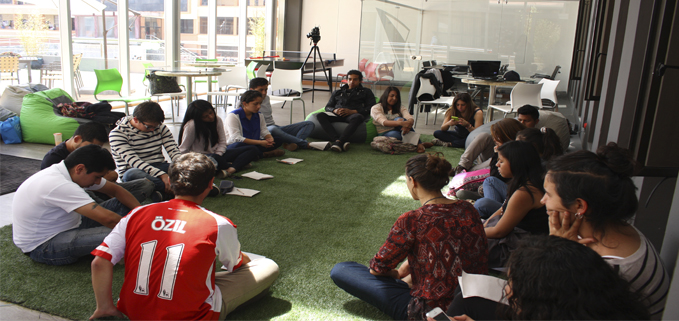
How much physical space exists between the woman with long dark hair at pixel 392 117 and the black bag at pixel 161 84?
3.29 metres

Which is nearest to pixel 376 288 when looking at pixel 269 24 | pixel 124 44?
pixel 124 44

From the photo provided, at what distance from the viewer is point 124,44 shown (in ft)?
28.6

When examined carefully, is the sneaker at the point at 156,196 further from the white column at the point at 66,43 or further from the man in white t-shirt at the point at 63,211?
the white column at the point at 66,43

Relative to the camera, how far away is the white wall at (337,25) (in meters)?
14.7

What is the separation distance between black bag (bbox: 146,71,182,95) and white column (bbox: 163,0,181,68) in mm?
2440

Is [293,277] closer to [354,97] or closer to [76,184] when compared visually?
[76,184]

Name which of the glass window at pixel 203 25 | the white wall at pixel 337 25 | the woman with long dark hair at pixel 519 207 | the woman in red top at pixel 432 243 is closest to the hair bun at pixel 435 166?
the woman in red top at pixel 432 243

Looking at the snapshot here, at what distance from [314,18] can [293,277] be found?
1340 cm

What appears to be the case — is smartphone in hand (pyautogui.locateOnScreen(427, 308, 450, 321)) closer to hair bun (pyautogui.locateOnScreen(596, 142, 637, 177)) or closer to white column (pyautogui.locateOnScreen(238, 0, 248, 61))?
hair bun (pyautogui.locateOnScreen(596, 142, 637, 177))

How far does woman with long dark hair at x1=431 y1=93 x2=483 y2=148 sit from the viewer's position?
6.11 m

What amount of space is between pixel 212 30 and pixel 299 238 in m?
9.75

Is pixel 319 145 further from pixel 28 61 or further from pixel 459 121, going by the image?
pixel 28 61

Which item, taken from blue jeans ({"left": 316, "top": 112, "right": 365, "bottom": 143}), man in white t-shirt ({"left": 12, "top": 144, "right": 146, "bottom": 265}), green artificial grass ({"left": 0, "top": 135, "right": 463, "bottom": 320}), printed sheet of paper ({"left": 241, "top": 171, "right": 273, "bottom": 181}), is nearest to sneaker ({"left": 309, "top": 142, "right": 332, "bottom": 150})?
blue jeans ({"left": 316, "top": 112, "right": 365, "bottom": 143})

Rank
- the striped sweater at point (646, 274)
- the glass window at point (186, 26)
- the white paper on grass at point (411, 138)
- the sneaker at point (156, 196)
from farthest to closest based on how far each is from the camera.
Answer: the glass window at point (186, 26), the white paper on grass at point (411, 138), the sneaker at point (156, 196), the striped sweater at point (646, 274)
